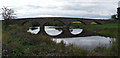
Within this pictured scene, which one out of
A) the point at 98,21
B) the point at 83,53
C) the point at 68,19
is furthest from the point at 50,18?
the point at 83,53

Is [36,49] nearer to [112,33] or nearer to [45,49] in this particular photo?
[45,49]

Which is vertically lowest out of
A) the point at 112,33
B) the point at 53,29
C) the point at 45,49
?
the point at 53,29

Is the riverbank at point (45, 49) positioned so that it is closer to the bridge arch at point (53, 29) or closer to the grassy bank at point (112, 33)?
the grassy bank at point (112, 33)

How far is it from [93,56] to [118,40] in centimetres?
136

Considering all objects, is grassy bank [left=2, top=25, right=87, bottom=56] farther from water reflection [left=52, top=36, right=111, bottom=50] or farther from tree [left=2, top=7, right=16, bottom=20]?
tree [left=2, top=7, right=16, bottom=20]

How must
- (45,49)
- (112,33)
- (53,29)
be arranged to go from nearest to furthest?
(45,49), (112,33), (53,29)

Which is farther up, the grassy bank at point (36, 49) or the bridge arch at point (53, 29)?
the grassy bank at point (36, 49)

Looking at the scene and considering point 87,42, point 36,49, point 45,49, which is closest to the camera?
point 36,49

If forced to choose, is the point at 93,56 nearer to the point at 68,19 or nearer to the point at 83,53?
the point at 83,53

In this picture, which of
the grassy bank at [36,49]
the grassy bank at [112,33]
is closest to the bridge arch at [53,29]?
the grassy bank at [112,33]

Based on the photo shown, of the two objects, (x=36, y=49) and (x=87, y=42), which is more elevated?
(x=36, y=49)

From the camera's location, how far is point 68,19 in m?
57.9

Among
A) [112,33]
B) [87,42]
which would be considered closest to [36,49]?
[87,42]

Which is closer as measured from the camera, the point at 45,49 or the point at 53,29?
the point at 45,49
